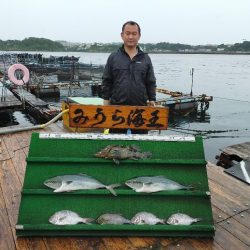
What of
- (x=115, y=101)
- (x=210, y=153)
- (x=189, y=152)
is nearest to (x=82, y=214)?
(x=189, y=152)

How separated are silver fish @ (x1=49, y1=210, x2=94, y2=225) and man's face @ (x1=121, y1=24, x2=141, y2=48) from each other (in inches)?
104

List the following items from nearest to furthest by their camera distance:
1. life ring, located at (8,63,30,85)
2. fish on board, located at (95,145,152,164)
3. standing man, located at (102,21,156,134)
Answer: fish on board, located at (95,145,152,164), standing man, located at (102,21,156,134), life ring, located at (8,63,30,85)

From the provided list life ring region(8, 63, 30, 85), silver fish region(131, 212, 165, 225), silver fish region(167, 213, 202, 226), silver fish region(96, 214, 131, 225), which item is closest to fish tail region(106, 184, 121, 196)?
silver fish region(96, 214, 131, 225)

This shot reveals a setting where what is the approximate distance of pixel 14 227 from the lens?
3.83m

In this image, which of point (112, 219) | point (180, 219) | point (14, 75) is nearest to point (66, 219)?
point (112, 219)

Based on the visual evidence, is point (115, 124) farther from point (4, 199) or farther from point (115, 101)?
point (4, 199)

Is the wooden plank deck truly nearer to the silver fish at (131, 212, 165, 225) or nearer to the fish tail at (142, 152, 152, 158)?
the silver fish at (131, 212, 165, 225)

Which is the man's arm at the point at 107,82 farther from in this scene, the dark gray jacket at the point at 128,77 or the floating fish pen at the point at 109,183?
the floating fish pen at the point at 109,183

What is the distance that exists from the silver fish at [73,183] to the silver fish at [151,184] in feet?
0.70

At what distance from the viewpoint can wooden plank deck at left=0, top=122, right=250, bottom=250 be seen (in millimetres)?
3541

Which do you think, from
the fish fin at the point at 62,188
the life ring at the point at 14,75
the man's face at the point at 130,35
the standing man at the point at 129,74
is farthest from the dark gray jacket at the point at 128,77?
the life ring at the point at 14,75

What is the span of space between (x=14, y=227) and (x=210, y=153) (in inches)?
652

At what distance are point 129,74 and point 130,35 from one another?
612 millimetres

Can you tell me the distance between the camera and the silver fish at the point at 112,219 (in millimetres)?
3674
